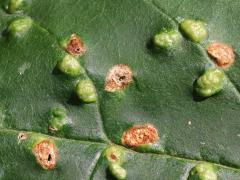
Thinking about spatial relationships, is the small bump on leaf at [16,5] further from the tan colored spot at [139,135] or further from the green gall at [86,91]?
the tan colored spot at [139,135]

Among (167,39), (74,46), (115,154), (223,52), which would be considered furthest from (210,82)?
(74,46)

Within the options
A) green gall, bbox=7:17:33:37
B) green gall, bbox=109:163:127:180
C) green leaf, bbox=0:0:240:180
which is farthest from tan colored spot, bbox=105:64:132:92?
green gall, bbox=7:17:33:37

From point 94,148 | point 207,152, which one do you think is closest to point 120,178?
point 94,148

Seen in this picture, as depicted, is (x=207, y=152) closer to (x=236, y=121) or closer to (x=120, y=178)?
(x=236, y=121)

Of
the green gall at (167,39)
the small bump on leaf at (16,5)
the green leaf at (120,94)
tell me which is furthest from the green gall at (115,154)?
the small bump on leaf at (16,5)

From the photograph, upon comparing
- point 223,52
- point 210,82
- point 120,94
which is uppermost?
point 223,52

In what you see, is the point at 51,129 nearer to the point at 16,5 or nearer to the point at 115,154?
the point at 115,154
